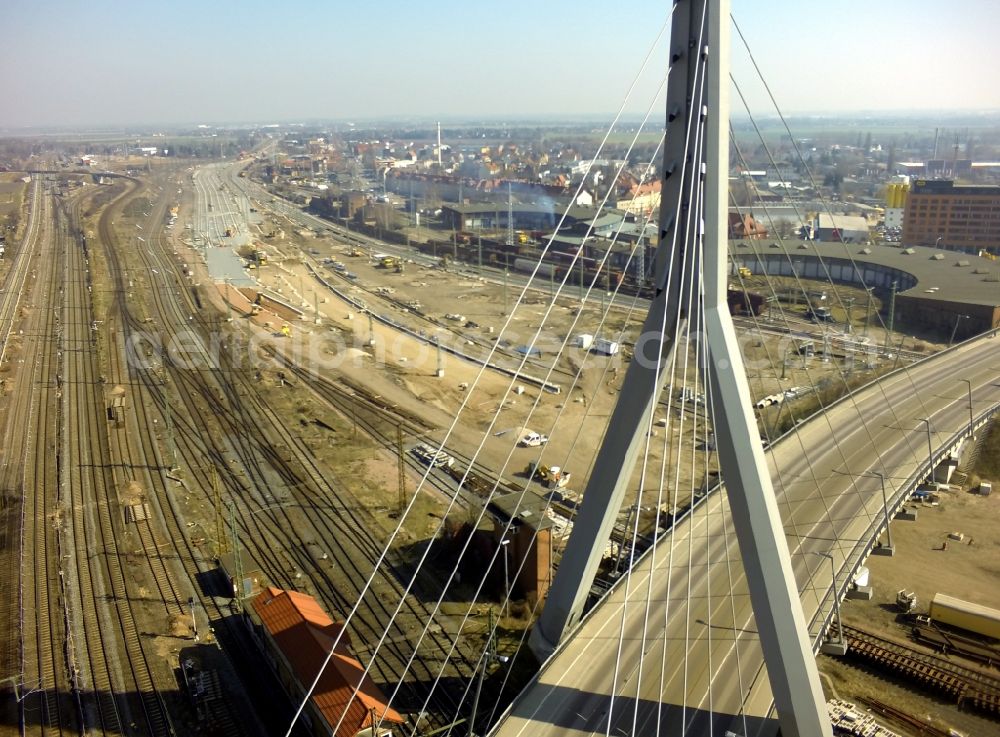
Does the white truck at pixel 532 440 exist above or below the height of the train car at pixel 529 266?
below

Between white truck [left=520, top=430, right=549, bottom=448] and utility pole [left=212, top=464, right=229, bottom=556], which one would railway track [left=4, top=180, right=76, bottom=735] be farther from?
white truck [left=520, top=430, right=549, bottom=448]

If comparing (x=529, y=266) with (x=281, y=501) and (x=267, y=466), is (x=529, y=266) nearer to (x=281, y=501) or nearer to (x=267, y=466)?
(x=267, y=466)

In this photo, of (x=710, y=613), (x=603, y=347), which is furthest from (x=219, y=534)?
(x=603, y=347)

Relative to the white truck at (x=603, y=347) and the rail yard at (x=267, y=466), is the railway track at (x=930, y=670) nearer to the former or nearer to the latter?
the rail yard at (x=267, y=466)

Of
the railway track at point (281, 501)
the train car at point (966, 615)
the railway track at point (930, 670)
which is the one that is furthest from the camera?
the railway track at point (281, 501)

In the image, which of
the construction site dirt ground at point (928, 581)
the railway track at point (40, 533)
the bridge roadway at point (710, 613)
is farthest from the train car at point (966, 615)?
the railway track at point (40, 533)

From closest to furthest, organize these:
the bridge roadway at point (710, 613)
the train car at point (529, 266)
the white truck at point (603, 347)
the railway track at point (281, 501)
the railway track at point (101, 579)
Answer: the bridge roadway at point (710, 613)
the railway track at point (101, 579)
the railway track at point (281, 501)
the white truck at point (603, 347)
the train car at point (529, 266)

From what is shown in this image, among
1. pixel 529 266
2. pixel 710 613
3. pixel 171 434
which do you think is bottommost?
pixel 171 434
